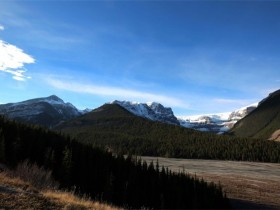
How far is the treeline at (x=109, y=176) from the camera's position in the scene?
81838 millimetres

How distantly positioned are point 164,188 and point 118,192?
1414cm

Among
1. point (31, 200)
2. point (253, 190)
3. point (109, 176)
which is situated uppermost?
point (31, 200)

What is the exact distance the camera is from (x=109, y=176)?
8738 centimetres

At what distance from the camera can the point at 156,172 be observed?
103 m

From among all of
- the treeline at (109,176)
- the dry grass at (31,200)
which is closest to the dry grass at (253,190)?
the treeline at (109,176)

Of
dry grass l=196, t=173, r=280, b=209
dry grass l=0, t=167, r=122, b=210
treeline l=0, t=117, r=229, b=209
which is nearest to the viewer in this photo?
dry grass l=0, t=167, r=122, b=210

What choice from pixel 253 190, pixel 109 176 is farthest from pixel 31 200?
pixel 253 190

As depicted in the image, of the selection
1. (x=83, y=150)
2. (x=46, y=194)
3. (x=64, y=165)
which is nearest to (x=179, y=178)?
(x=83, y=150)

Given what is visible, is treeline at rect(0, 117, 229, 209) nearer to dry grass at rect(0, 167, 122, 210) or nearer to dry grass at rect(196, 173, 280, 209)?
dry grass at rect(196, 173, 280, 209)

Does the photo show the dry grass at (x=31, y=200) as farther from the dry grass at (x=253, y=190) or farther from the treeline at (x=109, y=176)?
the dry grass at (x=253, y=190)

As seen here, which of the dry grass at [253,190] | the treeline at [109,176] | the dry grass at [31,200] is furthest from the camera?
the dry grass at [253,190]

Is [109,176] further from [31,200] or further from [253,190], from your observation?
[31,200]

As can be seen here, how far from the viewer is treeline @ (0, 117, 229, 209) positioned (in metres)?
81.8

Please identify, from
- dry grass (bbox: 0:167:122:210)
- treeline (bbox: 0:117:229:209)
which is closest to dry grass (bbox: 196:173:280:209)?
treeline (bbox: 0:117:229:209)
